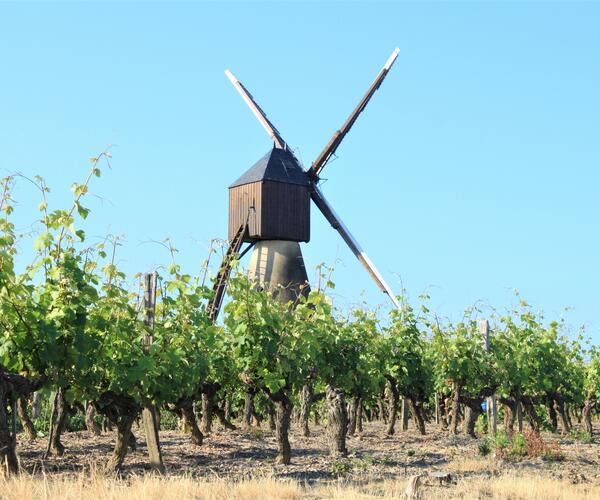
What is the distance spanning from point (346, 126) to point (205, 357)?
81.6 ft

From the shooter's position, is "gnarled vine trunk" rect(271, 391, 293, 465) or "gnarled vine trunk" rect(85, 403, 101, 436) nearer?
"gnarled vine trunk" rect(271, 391, 293, 465)

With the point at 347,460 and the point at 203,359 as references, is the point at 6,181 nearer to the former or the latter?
the point at 203,359

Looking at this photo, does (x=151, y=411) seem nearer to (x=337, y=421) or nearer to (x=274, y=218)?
(x=337, y=421)

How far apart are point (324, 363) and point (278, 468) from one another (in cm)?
304

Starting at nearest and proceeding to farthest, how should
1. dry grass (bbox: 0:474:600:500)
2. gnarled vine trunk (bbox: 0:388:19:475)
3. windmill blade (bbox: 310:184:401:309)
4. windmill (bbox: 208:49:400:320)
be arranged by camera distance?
dry grass (bbox: 0:474:600:500), gnarled vine trunk (bbox: 0:388:19:475), windmill (bbox: 208:49:400:320), windmill blade (bbox: 310:184:401:309)

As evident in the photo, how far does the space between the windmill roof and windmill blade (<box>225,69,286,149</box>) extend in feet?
8.86

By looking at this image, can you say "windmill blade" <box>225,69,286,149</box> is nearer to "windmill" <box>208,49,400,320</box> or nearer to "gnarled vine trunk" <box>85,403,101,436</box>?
"windmill" <box>208,49,400,320</box>

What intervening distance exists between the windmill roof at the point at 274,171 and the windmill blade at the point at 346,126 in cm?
176

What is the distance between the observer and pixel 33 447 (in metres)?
15.4

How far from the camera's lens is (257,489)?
9.29m

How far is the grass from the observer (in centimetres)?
840

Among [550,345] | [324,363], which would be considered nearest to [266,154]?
[550,345]

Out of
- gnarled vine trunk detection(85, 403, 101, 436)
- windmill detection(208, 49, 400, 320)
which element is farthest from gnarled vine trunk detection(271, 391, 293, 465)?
windmill detection(208, 49, 400, 320)

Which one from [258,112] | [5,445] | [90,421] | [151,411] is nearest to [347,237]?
[258,112]
